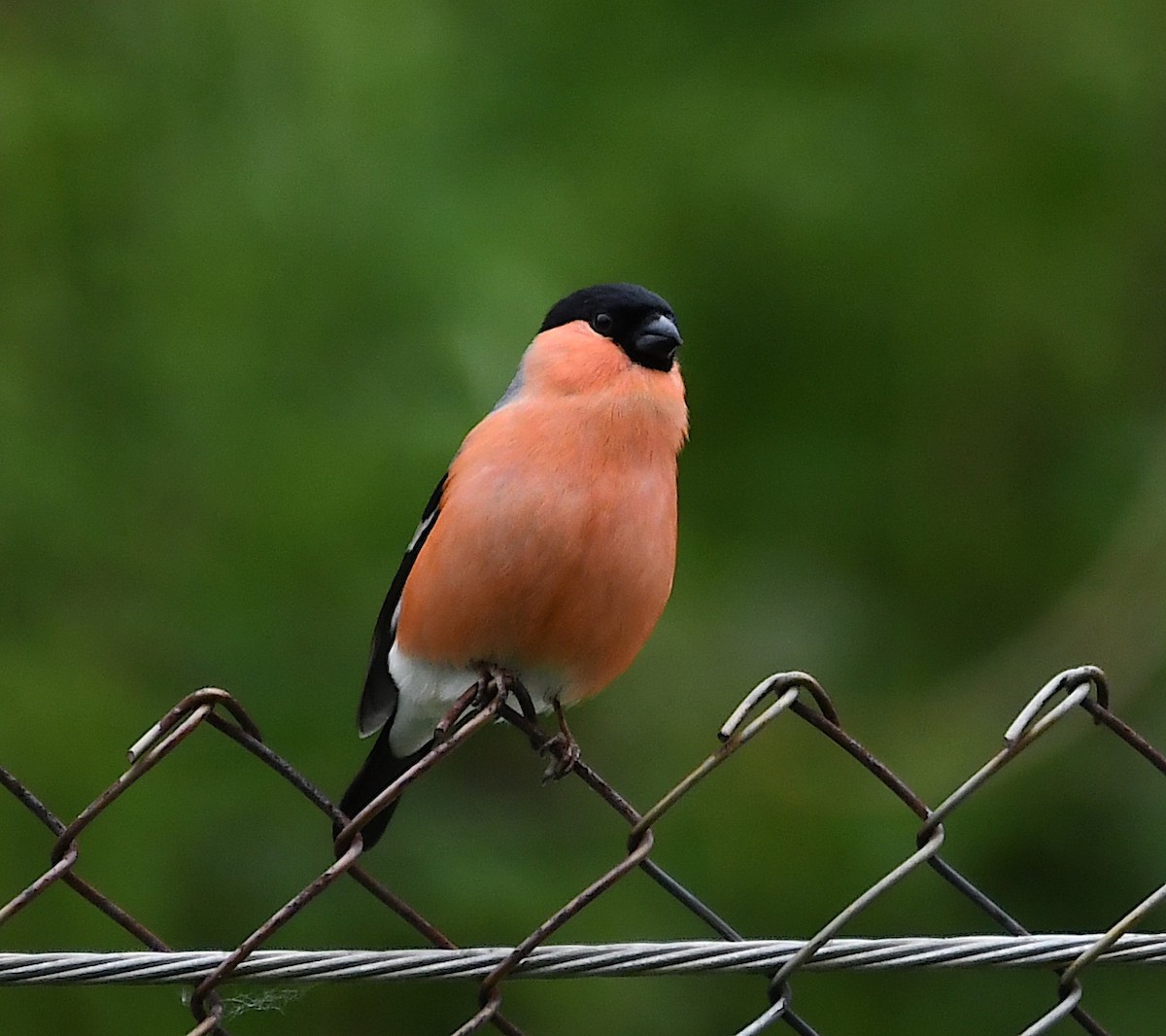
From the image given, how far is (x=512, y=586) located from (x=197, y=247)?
1446 mm

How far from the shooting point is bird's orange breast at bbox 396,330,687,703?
9.84 feet

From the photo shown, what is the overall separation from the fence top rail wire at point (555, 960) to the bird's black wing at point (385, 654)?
1.67 metres

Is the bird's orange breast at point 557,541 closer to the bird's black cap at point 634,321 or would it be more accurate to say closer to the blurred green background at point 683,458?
the bird's black cap at point 634,321

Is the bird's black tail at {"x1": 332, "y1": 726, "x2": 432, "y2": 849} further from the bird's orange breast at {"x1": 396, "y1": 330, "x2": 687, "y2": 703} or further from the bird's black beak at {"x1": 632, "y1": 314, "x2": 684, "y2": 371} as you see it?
the bird's black beak at {"x1": 632, "y1": 314, "x2": 684, "y2": 371}

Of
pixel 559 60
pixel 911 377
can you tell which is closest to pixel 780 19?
pixel 559 60

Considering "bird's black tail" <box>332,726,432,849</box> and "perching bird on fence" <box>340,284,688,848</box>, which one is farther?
"bird's black tail" <box>332,726,432,849</box>

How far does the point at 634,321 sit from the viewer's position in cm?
346

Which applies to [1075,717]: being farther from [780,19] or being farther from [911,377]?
[780,19]

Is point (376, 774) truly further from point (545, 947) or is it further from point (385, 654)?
point (545, 947)

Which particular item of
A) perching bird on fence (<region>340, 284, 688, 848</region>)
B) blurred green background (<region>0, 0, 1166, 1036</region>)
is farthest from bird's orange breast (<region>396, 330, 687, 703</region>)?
blurred green background (<region>0, 0, 1166, 1036</region>)

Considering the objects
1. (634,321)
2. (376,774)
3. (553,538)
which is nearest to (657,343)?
(634,321)

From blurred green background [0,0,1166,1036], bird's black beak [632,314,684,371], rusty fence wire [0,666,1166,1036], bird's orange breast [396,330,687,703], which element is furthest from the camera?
blurred green background [0,0,1166,1036]

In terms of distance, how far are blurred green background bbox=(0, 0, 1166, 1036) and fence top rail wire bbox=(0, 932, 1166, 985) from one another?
1869mm

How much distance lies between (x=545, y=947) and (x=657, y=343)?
71.9 inches
